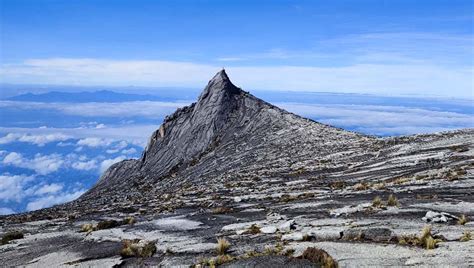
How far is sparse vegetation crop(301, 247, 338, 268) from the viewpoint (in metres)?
16.3

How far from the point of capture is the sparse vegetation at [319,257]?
16344 millimetres

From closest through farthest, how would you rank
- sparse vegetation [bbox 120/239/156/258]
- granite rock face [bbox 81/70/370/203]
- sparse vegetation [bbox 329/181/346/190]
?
sparse vegetation [bbox 120/239/156/258] < sparse vegetation [bbox 329/181/346/190] < granite rock face [bbox 81/70/370/203]

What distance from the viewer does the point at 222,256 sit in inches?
721

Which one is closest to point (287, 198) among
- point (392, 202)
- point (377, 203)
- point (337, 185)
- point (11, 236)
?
point (337, 185)

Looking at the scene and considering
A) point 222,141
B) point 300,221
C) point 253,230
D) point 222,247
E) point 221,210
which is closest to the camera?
point 222,247

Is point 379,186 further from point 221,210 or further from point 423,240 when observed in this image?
point 423,240

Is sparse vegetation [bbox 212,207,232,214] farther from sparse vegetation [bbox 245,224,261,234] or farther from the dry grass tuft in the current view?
the dry grass tuft

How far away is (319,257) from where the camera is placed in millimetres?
17078

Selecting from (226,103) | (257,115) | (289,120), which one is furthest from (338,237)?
(226,103)

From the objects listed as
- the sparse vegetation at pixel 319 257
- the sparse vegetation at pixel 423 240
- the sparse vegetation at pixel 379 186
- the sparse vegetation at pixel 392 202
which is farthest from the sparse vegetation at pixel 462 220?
the sparse vegetation at pixel 379 186

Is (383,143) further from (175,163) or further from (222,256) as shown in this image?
(222,256)

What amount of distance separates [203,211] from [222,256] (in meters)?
12.8

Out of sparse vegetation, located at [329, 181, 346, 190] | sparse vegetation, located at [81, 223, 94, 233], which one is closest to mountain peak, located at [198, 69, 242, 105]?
sparse vegetation, located at [329, 181, 346, 190]

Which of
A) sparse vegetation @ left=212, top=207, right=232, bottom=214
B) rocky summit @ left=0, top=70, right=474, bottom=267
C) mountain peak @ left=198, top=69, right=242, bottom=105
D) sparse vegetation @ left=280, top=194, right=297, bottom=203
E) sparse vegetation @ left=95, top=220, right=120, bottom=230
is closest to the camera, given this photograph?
rocky summit @ left=0, top=70, right=474, bottom=267
